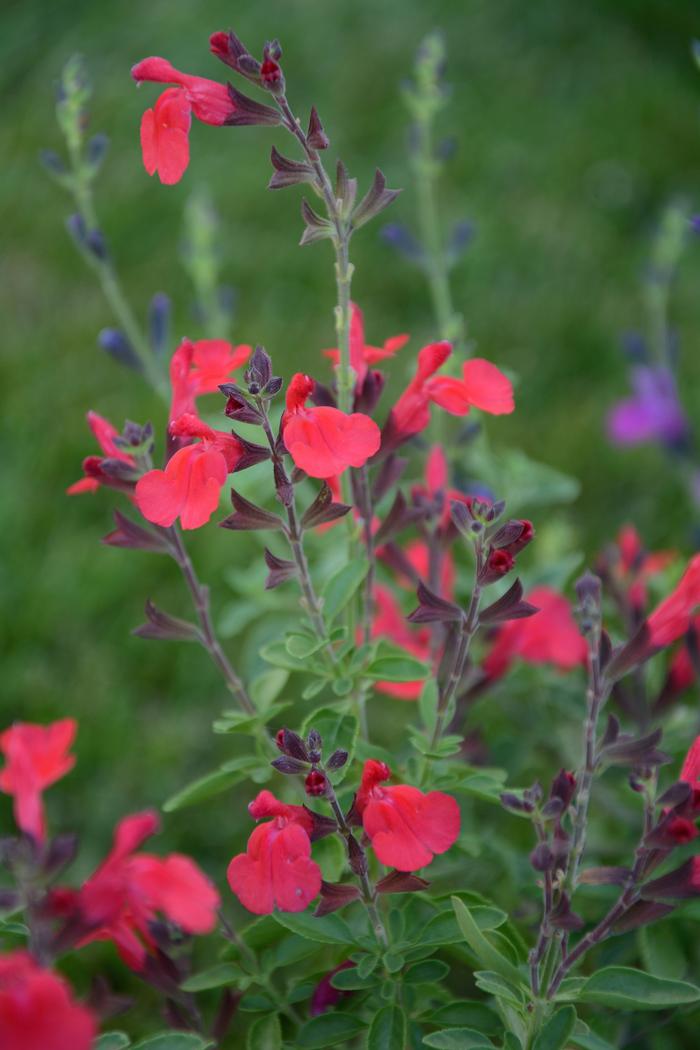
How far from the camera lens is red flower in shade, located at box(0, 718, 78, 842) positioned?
115cm

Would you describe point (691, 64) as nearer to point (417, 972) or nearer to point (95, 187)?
point (95, 187)

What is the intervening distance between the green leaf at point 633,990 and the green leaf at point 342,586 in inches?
21.1

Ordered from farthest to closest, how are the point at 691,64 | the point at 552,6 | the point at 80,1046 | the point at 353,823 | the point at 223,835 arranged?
1. the point at 552,6
2. the point at 691,64
3. the point at 223,835
4. the point at 353,823
5. the point at 80,1046

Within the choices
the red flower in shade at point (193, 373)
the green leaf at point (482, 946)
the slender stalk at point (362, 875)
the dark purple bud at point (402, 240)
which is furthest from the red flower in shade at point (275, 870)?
the dark purple bud at point (402, 240)

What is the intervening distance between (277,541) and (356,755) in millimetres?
1074

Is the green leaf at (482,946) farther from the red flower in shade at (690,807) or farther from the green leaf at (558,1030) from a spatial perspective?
the red flower in shade at (690,807)

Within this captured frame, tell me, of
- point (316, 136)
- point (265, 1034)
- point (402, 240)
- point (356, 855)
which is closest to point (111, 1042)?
point (265, 1034)

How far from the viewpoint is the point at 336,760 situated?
1238 millimetres

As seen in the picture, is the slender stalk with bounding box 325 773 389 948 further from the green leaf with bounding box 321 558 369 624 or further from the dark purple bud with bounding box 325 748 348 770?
the green leaf with bounding box 321 558 369 624

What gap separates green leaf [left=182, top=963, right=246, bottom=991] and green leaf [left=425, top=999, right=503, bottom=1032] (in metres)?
0.25

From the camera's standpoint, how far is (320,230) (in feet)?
4.22

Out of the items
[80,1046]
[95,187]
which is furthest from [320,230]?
[95,187]

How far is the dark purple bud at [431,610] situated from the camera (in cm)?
132

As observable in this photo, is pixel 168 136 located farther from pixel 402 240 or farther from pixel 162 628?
pixel 402 240
